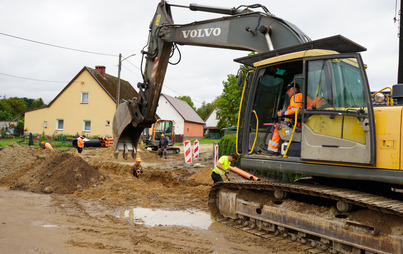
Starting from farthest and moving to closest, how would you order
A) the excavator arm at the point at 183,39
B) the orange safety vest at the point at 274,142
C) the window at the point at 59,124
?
the window at the point at 59,124 < the excavator arm at the point at 183,39 < the orange safety vest at the point at 274,142

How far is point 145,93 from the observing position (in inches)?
314

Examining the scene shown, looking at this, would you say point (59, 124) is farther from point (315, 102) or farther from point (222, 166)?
point (315, 102)

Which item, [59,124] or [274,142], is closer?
[274,142]

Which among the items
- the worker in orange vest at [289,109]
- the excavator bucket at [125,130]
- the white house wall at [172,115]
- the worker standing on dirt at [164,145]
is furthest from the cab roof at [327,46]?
the white house wall at [172,115]

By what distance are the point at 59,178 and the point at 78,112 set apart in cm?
2423

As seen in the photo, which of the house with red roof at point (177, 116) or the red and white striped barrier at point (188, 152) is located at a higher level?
the house with red roof at point (177, 116)

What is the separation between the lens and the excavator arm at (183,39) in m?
6.07

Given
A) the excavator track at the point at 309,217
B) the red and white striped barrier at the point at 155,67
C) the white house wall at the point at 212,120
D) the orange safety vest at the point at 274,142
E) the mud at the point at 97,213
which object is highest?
the white house wall at the point at 212,120

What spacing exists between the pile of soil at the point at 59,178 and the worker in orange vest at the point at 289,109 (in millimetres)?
6072

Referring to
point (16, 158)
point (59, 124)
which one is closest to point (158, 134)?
point (59, 124)

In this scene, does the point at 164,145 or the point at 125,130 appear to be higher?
the point at 125,130

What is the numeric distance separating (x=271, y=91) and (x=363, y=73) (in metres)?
1.60

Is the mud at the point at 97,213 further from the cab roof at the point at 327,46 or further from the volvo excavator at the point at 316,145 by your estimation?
the cab roof at the point at 327,46

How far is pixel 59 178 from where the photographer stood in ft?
31.5
